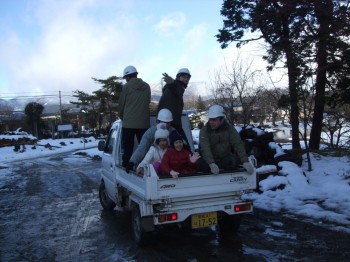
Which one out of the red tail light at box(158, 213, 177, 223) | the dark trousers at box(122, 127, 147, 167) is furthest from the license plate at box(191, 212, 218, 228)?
the dark trousers at box(122, 127, 147, 167)

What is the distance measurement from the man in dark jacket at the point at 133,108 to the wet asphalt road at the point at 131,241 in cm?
168

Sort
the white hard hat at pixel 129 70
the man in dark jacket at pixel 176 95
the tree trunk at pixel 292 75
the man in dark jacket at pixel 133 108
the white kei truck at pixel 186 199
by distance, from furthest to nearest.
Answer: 1. the tree trunk at pixel 292 75
2. the white hard hat at pixel 129 70
3. the man in dark jacket at pixel 133 108
4. the man in dark jacket at pixel 176 95
5. the white kei truck at pixel 186 199

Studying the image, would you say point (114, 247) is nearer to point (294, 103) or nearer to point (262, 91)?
point (294, 103)

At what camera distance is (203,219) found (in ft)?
17.8

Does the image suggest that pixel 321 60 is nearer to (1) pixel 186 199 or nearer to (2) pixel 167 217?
(1) pixel 186 199

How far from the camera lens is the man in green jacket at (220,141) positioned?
5.99m

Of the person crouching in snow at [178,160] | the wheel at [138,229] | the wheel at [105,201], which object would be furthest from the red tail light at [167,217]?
the wheel at [105,201]

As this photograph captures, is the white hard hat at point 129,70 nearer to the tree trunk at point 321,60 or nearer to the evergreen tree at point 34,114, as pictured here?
the tree trunk at point 321,60

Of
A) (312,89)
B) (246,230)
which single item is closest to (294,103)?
(312,89)

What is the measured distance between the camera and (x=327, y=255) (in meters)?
4.99

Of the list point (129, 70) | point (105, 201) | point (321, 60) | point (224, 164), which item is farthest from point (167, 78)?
point (321, 60)

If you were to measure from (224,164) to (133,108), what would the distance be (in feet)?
7.05

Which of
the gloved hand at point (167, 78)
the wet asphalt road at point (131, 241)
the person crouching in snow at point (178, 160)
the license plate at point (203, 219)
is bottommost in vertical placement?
the wet asphalt road at point (131, 241)

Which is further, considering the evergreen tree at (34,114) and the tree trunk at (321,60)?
the evergreen tree at (34,114)
